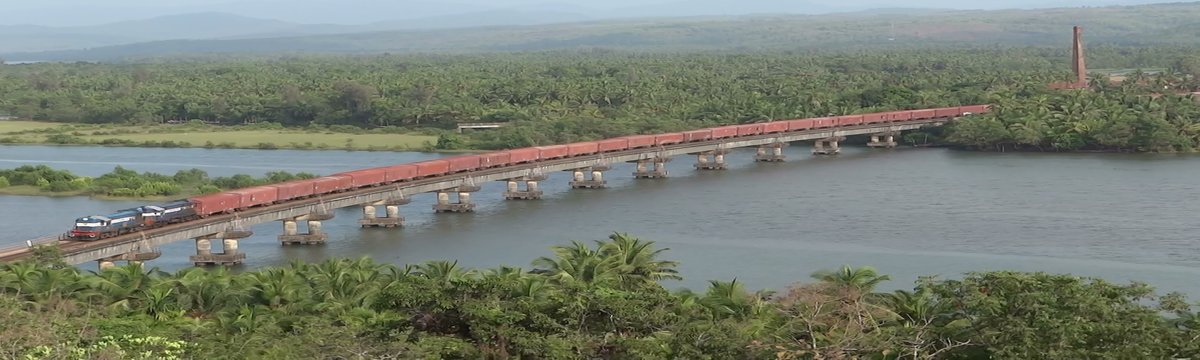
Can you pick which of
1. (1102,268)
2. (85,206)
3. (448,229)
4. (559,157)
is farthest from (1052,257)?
(85,206)

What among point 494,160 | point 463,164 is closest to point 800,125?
point 494,160

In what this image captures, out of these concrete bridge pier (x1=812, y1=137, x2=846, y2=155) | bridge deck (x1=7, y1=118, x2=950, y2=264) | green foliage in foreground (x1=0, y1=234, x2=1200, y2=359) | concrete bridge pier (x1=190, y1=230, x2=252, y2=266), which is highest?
green foliage in foreground (x1=0, y1=234, x2=1200, y2=359)

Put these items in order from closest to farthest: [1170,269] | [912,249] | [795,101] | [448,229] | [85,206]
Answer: [1170,269] → [912,249] → [448,229] → [85,206] → [795,101]

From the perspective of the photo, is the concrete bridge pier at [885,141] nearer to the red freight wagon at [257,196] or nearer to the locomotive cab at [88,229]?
the red freight wagon at [257,196]

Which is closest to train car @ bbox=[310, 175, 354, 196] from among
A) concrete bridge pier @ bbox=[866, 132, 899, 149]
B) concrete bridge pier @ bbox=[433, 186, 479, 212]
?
concrete bridge pier @ bbox=[433, 186, 479, 212]

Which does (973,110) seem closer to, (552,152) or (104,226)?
(552,152)

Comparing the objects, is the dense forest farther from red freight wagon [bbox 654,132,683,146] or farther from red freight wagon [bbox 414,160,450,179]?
red freight wagon [bbox 414,160,450,179]

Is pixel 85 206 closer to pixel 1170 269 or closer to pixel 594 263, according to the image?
pixel 594 263
